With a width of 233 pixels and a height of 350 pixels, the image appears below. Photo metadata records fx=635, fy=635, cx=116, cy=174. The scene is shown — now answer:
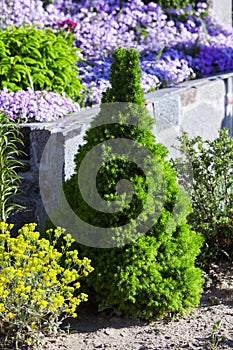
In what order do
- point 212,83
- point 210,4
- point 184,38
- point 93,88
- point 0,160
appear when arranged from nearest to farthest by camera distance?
point 0,160
point 93,88
point 212,83
point 184,38
point 210,4

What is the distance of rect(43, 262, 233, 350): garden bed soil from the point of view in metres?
3.05

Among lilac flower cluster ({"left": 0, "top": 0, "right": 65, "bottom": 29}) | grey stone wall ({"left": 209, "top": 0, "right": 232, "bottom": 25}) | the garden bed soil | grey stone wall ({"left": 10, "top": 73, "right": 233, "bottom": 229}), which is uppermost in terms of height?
grey stone wall ({"left": 209, "top": 0, "right": 232, "bottom": 25})

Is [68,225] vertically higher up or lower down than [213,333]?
higher up

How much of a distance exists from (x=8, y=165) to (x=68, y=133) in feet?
1.44

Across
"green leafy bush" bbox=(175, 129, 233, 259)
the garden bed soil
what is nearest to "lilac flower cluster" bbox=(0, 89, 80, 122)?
"green leafy bush" bbox=(175, 129, 233, 259)

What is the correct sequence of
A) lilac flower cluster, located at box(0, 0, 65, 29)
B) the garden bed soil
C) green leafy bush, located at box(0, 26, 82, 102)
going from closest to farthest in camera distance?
the garden bed soil, green leafy bush, located at box(0, 26, 82, 102), lilac flower cluster, located at box(0, 0, 65, 29)

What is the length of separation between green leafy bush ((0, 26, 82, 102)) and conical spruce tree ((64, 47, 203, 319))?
131cm

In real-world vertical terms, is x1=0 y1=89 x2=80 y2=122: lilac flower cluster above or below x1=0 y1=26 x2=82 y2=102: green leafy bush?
below

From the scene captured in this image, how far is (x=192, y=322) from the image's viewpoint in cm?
329

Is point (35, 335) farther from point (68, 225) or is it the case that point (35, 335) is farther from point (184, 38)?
point (184, 38)

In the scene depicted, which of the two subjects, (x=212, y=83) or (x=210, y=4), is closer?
(x=212, y=83)

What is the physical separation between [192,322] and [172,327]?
12 cm

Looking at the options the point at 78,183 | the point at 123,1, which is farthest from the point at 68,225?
the point at 123,1

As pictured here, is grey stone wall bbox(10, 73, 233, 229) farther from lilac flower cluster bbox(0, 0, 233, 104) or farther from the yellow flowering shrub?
the yellow flowering shrub
